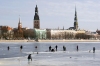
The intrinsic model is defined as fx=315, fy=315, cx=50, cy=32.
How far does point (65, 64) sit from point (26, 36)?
13073 centimetres

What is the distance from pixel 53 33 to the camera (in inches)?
7431

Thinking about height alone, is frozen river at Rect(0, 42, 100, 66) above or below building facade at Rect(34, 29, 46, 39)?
below

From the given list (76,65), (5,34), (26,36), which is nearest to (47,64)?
(76,65)

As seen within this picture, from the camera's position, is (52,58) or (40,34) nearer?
(52,58)

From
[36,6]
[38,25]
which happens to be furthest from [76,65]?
[38,25]

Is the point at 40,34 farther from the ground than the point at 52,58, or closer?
farther from the ground

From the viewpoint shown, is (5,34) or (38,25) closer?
(5,34)

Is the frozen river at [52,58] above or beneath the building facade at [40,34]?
beneath

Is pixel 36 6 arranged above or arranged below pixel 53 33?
above

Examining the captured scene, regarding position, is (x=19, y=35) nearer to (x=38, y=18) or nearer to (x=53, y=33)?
(x=38, y=18)

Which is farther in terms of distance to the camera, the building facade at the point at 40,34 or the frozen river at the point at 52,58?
the building facade at the point at 40,34

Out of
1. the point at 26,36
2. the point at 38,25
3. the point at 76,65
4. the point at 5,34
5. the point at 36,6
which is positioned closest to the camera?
the point at 76,65

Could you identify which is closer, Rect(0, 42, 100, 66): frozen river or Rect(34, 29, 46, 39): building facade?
Rect(0, 42, 100, 66): frozen river

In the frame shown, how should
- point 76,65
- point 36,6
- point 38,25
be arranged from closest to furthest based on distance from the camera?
point 76,65 → point 36,6 → point 38,25
